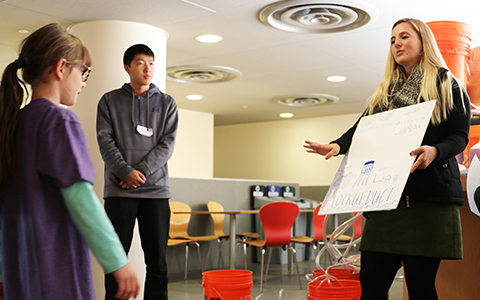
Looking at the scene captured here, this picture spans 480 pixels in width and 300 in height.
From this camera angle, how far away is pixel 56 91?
1.27 m

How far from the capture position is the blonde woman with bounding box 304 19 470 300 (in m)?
1.67

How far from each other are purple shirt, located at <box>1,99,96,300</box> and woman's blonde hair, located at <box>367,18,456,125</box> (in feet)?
3.75

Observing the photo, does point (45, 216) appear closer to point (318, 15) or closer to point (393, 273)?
point (393, 273)

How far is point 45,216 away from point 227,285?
167cm

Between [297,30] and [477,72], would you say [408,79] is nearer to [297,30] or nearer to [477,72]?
[477,72]

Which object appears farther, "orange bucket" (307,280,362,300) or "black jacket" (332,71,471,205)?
"orange bucket" (307,280,362,300)

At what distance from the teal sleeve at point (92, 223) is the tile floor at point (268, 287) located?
3.80 meters

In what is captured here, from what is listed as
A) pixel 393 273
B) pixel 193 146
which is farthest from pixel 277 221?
pixel 193 146

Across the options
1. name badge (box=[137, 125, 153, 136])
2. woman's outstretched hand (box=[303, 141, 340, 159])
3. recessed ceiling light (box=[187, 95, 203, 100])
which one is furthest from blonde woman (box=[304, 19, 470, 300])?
recessed ceiling light (box=[187, 95, 203, 100])

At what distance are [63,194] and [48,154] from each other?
9 centimetres

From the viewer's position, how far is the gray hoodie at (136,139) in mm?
2779

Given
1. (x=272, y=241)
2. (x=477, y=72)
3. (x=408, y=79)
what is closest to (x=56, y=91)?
(x=408, y=79)

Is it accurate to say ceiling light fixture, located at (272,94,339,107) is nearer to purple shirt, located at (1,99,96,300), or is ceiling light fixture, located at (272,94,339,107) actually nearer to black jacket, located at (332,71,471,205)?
black jacket, located at (332,71,471,205)

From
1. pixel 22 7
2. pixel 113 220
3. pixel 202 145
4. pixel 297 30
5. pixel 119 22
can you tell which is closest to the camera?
pixel 113 220
